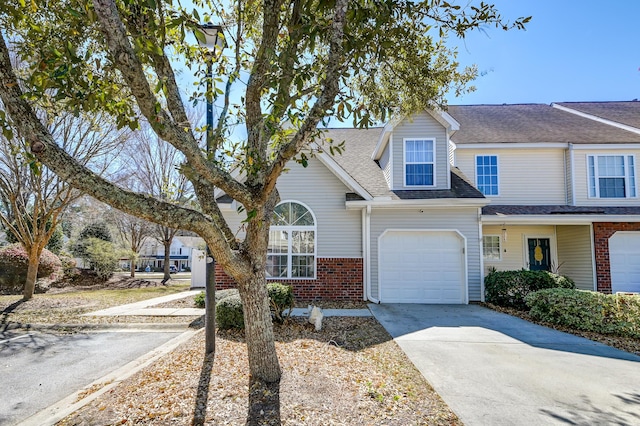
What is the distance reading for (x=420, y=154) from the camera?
1189 centimetres

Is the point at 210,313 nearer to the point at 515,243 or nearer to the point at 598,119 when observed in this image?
the point at 515,243

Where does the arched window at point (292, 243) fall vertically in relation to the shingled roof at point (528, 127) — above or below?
below

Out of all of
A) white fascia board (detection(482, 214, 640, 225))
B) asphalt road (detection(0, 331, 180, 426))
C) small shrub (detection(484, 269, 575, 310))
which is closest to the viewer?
asphalt road (detection(0, 331, 180, 426))

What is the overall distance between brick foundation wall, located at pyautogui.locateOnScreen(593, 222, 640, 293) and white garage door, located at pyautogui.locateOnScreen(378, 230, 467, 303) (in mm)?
4901

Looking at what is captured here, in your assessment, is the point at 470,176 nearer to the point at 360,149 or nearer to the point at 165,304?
the point at 360,149

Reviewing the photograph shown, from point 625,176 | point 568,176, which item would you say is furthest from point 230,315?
point 625,176

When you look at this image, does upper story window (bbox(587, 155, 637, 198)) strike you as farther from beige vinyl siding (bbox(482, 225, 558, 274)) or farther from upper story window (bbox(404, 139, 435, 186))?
upper story window (bbox(404, 139, 435, 186))

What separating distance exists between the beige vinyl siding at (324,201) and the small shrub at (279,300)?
3.31 m

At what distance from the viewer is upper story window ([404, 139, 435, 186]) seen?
11836 mm

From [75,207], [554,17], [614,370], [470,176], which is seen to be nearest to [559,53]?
[554,17]

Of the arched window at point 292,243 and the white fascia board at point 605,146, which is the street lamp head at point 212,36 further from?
the white fascia board at point 605,146

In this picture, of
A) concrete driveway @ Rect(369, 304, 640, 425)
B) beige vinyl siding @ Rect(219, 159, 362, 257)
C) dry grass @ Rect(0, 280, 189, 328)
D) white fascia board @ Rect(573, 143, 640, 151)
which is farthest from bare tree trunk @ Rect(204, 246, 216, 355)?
white fascia board @ Rect(573, 143, 640, 151)

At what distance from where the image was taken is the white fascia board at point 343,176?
36.0 ft

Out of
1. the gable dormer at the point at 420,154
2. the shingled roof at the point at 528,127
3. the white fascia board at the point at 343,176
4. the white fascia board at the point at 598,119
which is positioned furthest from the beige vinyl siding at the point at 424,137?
the white fascia board at the point at 598,119
